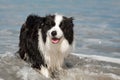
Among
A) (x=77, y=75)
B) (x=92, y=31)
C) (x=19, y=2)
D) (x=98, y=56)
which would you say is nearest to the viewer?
(x=77, y=75)

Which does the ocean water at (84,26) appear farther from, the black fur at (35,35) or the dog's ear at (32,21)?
the dog's ear at (32,21)

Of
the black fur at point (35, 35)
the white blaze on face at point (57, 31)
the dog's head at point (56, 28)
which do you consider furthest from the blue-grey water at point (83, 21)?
the white blaze on face at point (57, 31)

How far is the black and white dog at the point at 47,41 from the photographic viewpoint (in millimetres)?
7621

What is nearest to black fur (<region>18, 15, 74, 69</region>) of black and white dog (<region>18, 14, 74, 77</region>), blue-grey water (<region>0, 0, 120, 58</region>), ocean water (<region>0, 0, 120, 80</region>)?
black and white dog (<region>18, 14, 74, 77</region>)

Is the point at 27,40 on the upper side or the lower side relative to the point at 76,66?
upper

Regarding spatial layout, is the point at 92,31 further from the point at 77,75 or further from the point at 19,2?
the point at 19,2

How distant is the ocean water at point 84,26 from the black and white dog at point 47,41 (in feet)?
0.98

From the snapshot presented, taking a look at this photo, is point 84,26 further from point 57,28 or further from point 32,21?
point 57,28

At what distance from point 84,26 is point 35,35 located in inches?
215

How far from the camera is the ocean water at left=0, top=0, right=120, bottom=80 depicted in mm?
9773

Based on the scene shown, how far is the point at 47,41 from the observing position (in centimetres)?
767

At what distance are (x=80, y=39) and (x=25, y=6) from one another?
6282 mm

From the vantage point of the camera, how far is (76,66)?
28.7ft

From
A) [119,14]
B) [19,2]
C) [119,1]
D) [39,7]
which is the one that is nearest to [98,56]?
[119,14]
